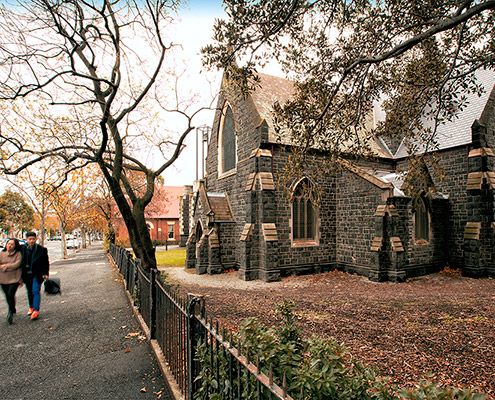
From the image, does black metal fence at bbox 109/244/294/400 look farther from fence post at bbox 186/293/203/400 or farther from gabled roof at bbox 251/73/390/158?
gabled roof at bbox 251/73/390/158

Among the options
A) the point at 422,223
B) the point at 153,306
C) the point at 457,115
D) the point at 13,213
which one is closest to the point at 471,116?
the point at 457,115

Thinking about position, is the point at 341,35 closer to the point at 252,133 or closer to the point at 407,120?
the point at 407,120

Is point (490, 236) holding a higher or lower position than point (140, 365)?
higher

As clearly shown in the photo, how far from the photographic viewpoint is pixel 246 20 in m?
5.31

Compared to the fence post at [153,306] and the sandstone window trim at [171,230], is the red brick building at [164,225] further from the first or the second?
the fence post at [153,306]

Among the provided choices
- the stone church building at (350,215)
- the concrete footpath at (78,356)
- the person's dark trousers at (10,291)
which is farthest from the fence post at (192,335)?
the stone church building at (350,215)

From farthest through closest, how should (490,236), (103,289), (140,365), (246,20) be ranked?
(490,236), (103,289), (246,20), (140,365)

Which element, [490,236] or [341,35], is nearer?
[341,35]

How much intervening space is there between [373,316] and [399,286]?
5.19m

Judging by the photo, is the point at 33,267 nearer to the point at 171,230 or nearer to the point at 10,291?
the point at 10,291

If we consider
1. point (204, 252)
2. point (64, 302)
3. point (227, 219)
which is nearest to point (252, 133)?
point (227, 219)

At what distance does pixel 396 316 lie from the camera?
22.9 feet

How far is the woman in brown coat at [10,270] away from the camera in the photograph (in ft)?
21.9

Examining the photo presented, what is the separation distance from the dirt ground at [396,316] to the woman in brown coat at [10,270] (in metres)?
4.46
